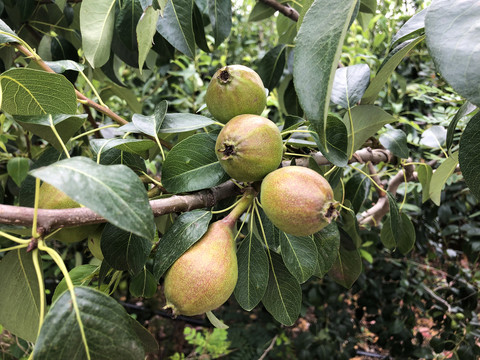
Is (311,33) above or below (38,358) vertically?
above

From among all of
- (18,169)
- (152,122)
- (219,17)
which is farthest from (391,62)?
(18,169)

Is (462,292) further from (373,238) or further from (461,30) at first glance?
(461,30)

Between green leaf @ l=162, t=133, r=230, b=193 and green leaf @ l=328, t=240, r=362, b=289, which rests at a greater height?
green leaf @ l=162, t=133, r=230, b=193

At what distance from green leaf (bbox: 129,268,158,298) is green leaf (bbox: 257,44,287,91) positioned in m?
0.66

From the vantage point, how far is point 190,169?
A: 22.5 inches

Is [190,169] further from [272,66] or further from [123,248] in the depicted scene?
[272,66]

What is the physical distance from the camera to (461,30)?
0.36m

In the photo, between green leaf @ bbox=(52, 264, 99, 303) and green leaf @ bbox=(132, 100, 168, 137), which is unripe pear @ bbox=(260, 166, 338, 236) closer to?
green leaf @ bbox=(132, 100, 168, 137)

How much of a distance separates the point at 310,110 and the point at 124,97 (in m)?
0.97

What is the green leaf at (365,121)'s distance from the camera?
0.65 m

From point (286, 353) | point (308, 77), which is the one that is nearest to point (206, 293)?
point (308, 77)

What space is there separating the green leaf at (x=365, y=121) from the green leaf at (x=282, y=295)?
0.87 ft

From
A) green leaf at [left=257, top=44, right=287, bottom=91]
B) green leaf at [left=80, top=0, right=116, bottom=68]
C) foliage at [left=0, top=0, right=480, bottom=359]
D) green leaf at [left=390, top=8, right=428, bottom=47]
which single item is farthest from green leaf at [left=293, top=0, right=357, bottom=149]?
green leaf at [left=257, top=44, right=287, bottom=91]

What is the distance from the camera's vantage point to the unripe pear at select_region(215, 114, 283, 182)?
1.64 ft
